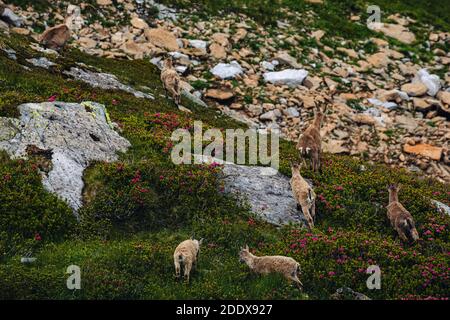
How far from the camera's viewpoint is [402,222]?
16.2 m

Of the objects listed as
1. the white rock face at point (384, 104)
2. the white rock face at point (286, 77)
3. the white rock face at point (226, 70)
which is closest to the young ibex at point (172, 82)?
the white rock face at point (226, 70)

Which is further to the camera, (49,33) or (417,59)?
(417,59)

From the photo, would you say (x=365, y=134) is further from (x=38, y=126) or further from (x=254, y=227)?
(x=38, y=126)

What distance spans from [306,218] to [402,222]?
272cm

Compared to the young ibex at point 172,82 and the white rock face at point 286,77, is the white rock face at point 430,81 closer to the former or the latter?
the white rock face at point 286,77

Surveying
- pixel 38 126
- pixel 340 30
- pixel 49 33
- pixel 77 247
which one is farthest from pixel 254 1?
pixel 77 247

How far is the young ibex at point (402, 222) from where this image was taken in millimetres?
16094

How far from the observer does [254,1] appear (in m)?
44.0

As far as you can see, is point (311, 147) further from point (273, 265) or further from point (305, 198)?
point (273, 265)

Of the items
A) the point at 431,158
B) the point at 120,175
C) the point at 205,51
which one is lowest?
the point at 431,158

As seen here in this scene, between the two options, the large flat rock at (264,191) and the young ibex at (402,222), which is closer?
the young ibex at (402,222)

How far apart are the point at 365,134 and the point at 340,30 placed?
1510 centimetres

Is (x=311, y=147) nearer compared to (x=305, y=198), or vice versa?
(x=305, y=198)

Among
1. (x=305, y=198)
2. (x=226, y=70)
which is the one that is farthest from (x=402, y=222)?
(x=226, y=70)
